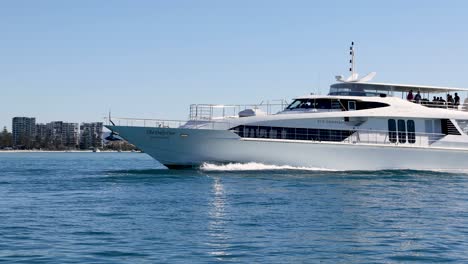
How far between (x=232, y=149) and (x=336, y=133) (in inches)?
240

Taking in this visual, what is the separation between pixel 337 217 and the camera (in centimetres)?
1717

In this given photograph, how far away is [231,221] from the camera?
53.4ft

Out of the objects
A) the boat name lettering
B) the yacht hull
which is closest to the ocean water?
the yacht hull

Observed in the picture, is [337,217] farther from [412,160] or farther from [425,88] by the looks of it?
[425,88]

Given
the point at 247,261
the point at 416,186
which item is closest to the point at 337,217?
the point at 247,261

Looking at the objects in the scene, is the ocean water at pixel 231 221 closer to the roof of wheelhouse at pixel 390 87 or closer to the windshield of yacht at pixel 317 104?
the windshield of yacht at pixel 317 104

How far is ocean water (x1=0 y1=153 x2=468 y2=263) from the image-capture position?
12531 millimetres

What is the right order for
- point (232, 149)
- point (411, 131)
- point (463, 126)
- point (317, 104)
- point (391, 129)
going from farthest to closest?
point (463, 126), point (411, 131), point (391, 129), point (317, 104), point (232, 149)

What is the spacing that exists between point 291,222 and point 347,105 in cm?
1984

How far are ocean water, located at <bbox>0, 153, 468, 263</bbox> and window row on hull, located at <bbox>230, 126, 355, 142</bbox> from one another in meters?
5.57

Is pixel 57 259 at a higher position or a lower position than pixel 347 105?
lower

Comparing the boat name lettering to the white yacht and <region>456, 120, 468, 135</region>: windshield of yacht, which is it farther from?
<region>456, 120, 468, 135</region>: windshield of yacht

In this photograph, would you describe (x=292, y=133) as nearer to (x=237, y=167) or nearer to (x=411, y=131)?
(x=237, y=167)

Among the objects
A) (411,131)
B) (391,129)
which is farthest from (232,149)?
(411,131)
